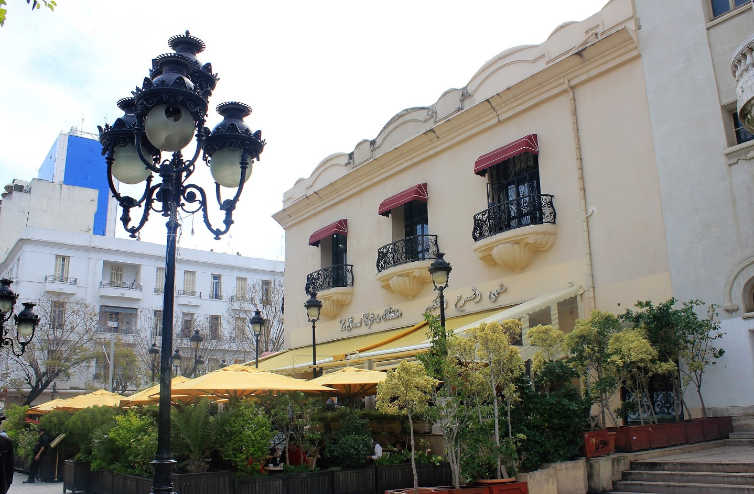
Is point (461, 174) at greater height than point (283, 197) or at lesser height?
lesser

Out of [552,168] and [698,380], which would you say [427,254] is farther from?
[698,380]

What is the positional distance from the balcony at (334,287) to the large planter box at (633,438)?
1222 centimetres

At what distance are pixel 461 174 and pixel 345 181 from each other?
580 centimetres

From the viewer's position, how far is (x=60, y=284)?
131ft

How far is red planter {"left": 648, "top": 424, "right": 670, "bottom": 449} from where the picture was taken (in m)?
11.7

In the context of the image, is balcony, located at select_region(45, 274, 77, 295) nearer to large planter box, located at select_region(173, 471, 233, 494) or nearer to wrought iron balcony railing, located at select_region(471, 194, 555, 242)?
wrought iron balcony railing, located at select_region(471, 194, 555, 242)

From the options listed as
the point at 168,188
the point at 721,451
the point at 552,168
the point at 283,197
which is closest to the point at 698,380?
the point at 721,451

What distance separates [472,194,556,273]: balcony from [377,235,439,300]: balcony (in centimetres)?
226

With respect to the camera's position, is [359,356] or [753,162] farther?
[359,356]

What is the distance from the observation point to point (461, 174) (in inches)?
739

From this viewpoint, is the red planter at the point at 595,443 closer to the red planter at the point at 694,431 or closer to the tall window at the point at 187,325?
the red planter at the point at 694,431

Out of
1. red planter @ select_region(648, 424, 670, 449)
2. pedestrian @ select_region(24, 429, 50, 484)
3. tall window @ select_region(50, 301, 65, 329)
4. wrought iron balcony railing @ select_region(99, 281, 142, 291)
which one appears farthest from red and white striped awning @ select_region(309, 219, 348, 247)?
wrought iron balcony railing @ select_region(99, 281, 142, 291)

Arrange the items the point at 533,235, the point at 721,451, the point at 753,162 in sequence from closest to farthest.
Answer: the point at 721,451 < the point at 753,162 < the point at 533,235

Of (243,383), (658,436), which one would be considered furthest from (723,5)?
(243,383)
